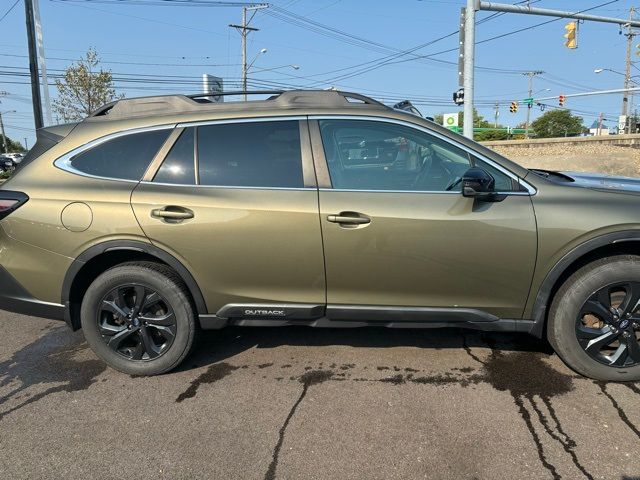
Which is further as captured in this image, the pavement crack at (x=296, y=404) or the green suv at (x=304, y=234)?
the green suv at (x=304, y=234)

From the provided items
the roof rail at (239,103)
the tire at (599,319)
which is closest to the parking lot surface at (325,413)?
the tire at (599,319)

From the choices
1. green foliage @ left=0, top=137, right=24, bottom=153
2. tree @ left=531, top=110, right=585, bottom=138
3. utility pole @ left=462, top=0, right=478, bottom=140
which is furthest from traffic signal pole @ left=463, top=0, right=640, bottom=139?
green foliage @ left=0, top=137, right=24, bottom=153

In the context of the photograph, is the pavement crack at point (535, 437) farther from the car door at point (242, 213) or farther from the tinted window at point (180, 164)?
the tinted window at point (180, 164)

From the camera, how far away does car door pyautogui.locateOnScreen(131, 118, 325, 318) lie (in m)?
3.06

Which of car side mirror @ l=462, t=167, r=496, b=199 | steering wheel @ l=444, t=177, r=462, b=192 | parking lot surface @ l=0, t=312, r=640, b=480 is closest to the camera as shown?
parking lot surface @ l=0, t=312, r=640, b=480

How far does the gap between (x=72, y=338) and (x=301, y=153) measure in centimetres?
270

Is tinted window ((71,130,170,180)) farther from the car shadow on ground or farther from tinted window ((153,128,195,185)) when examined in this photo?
the car shadow on ground

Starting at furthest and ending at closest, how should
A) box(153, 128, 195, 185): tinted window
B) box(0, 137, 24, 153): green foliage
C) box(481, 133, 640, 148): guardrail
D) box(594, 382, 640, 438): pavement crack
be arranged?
box(0, 137, 24, 153): green foliage < box(481, 133, 640, 148): guardrail < box(153, 128, 195, 185): tinted window < box(594, 382, 640, 438): pavement crack

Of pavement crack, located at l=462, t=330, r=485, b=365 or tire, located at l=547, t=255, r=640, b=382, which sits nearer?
tire, located at l=547, t=255, r=640, b=382

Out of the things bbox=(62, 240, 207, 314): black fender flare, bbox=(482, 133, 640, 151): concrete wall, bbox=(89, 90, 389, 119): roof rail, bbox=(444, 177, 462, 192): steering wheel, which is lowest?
bbox=(62, 240, 207, 314): black fender flare

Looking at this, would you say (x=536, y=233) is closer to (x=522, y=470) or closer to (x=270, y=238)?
(x=522, y=470)

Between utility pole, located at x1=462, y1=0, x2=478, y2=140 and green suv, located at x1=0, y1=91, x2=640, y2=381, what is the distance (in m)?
12.2

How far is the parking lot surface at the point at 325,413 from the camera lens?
2.44m

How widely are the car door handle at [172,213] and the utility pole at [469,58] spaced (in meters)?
13.3
